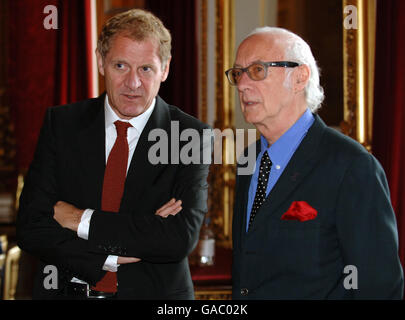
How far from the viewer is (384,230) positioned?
1449 mm

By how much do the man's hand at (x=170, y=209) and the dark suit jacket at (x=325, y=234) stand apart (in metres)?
0.35

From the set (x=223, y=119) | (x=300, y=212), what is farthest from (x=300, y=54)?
(x=223, y=119)

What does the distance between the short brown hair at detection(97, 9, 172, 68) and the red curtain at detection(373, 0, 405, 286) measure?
5.01 ft

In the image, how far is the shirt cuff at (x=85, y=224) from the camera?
1903 millimetres

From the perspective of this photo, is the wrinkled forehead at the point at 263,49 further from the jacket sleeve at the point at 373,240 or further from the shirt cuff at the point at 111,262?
the shirt cuff at the point at 111,262

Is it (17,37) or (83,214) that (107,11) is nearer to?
(17,37)

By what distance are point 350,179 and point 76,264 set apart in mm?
1091

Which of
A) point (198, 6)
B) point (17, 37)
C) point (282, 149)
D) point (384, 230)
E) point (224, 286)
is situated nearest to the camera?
point (384, 230)

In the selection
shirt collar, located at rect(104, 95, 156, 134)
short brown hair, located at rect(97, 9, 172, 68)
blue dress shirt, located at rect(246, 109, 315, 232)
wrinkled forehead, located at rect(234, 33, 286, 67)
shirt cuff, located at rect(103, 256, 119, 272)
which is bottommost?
shirt cuff, located at rect(103, 256, 119, 272)

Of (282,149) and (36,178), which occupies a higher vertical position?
(282,149)

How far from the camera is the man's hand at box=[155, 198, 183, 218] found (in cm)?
197

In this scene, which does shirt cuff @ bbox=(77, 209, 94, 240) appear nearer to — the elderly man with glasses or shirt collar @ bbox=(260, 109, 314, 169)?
the elderly man with glasses

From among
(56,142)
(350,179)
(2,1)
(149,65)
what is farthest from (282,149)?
(2,1)

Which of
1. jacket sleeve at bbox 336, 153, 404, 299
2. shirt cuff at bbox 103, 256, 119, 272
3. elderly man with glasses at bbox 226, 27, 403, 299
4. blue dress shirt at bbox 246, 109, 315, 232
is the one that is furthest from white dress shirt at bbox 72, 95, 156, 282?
jacket sleeve at bbox 336, 153, 404, 299
